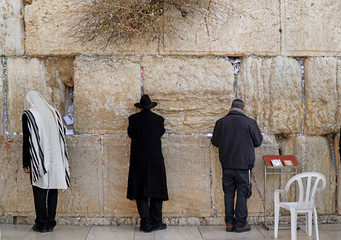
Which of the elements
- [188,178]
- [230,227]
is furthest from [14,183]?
[230,227]

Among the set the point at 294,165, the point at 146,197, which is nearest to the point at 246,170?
the point at 294,165

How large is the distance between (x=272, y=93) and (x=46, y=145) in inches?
117

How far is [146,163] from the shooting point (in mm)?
5609

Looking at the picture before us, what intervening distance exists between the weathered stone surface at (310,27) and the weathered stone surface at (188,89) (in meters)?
0.90

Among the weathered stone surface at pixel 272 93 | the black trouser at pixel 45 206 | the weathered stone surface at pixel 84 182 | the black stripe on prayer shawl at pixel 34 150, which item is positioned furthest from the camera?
the weathered stone surface at pixel 272 93

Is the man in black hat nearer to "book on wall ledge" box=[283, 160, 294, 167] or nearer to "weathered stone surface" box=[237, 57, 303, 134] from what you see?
"weathered stone surface" box=[237, 57, 303, 134]

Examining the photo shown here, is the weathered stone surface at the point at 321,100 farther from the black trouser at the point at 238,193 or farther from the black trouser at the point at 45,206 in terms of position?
the black trouser at the point at 45,206

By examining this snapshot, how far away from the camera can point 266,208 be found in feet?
20.0

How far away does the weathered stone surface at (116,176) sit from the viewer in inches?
239

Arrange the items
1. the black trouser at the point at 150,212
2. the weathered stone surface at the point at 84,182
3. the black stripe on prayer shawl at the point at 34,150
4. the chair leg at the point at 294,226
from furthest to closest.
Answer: the weathered stone surface at the point at 84,182
the black trouser at the point at 150,212
the black stripe on prayer shawl at the point at 34,150
the chair leg at the point at 294,226

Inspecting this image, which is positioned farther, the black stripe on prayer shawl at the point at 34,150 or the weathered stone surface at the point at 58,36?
the weathered stone surface at the point at 58,36

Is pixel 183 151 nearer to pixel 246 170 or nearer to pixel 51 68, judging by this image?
pixel 246 170

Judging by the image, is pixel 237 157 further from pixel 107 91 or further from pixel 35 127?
pixel 35 127

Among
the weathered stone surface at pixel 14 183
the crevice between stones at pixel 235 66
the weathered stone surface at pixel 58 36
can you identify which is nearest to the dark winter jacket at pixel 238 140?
the crevice between stones at pixel 235 66
